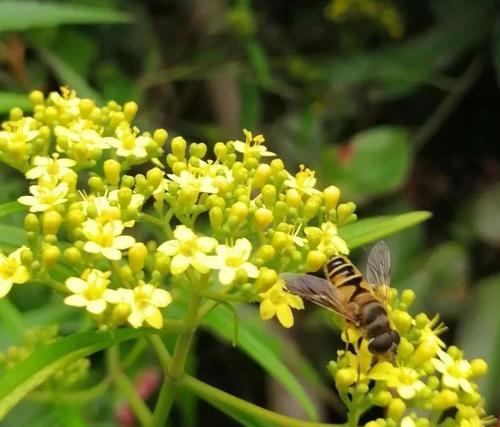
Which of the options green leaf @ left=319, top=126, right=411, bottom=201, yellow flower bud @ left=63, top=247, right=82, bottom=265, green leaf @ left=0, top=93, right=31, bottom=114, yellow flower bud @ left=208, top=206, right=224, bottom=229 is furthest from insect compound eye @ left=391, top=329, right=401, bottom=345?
green leaf @ left=319, top=126, right=411, bottom=201

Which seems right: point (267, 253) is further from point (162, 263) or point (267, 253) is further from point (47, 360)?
point (47, 360)

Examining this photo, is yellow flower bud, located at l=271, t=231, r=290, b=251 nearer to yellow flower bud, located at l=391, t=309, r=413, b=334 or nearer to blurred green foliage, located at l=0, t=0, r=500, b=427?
yellow flower bud, located at l=391, t=309, r=413, b=334

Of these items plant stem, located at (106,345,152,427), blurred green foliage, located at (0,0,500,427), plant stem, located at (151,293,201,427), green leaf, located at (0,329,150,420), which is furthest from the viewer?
blurred green foliage, located at (0,0,500,427)

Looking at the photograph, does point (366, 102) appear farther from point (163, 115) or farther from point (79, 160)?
point (79, 160)

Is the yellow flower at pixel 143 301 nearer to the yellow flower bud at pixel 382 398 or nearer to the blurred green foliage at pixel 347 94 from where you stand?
the yellow flower bud at pixel 382 398

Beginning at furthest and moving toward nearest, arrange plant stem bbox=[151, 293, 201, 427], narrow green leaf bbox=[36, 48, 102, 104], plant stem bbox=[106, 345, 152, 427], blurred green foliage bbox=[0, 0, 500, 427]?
blurred green foliage bbox=[0, 0, 500, 427] < narrow green leaf bbox=[36, 48, 102, 104] < plant stem bbox=[106, 345, 152, 427] < plant stem bbox=[151, 293, 201, 427]

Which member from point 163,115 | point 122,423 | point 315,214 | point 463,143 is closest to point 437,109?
point 463,143

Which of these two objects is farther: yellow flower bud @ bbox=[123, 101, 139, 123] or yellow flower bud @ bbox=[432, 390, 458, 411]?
yellow flower bud @ bbox=[123, 101, 139, 123]
